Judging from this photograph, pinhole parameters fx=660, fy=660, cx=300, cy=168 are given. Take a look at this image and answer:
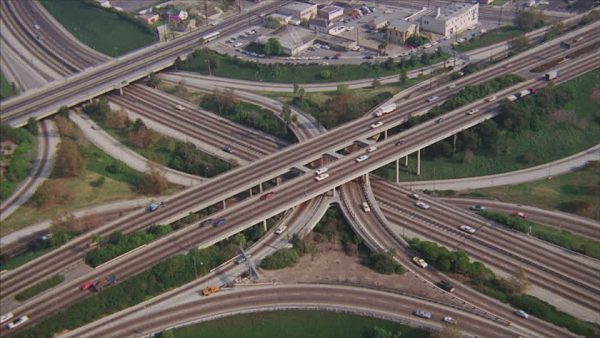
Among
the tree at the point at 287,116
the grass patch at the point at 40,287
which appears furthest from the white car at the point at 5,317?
the tree at the point at 287,116

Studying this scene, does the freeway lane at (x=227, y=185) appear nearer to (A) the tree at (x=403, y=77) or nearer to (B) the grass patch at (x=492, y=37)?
(A) the tree at (x=403, y=77)

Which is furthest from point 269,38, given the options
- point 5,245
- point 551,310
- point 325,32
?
point 551,310

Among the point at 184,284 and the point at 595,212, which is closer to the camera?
the point at 184,284

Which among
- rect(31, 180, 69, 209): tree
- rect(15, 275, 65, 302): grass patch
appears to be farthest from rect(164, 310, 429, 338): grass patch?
rect(31, 180, 69, 209): tree

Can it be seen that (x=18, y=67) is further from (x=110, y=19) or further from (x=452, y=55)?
(x=452, y=55)

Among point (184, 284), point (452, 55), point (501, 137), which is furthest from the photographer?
point (452, 55)

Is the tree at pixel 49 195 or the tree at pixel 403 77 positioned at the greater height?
the tree at pixel 403 77

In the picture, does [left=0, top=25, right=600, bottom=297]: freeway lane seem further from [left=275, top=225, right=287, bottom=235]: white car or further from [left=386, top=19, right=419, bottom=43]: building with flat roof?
[left=386, top=19, right=419, bottom=43]: building with flat roof
